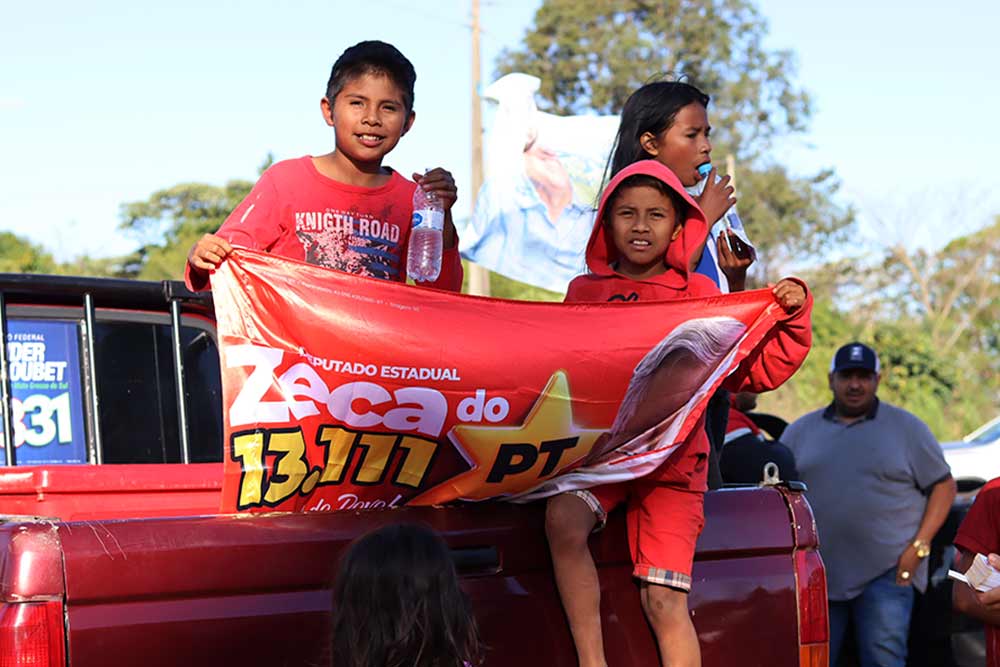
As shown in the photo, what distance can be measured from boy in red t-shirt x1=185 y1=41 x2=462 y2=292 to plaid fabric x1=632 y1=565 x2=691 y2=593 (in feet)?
3.84

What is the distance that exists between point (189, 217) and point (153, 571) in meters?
30.8

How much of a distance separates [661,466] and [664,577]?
306mm

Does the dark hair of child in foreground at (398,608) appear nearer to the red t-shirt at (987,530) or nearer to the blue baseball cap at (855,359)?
the red t-shirt at (987,530)

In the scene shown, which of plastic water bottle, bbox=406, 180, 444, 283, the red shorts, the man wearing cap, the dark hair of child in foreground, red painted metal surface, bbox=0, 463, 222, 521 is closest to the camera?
the dark hair of child in foreground

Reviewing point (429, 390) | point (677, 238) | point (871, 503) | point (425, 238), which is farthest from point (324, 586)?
point (871, 503)

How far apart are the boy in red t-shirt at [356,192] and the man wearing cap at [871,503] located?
339 centimetres

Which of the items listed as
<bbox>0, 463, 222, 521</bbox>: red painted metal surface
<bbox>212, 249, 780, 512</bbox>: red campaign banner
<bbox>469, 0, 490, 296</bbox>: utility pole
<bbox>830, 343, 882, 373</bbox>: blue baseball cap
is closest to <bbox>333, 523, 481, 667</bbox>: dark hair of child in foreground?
<bbox>212, 249, 780, 512</bbox>: red campaign banner

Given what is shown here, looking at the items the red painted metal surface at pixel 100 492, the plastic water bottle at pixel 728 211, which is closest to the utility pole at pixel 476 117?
the plastic water bottle at pixel 728 211

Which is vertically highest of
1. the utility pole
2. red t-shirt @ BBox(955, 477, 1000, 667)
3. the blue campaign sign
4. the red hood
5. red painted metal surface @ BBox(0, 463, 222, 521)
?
the utility pole

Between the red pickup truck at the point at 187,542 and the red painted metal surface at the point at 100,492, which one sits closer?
the red pickup truck at the point at 187,542

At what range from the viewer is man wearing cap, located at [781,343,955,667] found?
6.46 meters

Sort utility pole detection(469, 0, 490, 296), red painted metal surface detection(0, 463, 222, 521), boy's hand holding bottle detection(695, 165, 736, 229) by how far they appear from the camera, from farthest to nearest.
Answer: utility pole detection(469, 0, 490, 296), boy's hand holding bottle detection(695, 165, 736, 229), red painted metal surface detection(0, 463, 222, 521)

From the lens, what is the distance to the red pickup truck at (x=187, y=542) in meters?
2.64

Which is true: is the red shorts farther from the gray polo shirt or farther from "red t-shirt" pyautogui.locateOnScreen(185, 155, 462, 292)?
the gray polo shirt
